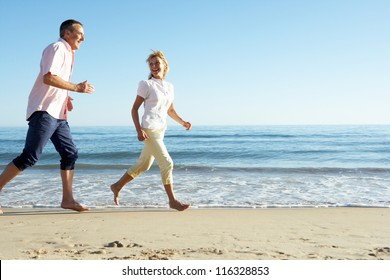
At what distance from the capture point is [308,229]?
386 centimetres

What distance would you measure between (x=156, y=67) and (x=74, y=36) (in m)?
0.94

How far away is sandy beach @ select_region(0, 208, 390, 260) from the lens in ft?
9.88

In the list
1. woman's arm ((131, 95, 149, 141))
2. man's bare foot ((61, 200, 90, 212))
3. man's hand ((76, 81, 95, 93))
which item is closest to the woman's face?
woman's arm ((131, 95, 149, 141))

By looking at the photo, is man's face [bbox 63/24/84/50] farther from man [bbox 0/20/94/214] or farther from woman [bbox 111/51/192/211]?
woman [bbox 111/51/192/211]

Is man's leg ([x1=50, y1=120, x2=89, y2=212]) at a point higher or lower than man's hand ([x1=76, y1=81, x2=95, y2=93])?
lower

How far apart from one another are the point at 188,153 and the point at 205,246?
14.7 m

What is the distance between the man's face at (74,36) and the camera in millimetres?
4445

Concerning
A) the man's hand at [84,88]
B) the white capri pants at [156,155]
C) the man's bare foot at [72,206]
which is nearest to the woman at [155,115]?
the white capri pants at [156,155]

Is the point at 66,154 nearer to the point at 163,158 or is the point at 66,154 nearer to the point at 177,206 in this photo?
the point at 163,158

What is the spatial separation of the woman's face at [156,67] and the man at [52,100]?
2.64 feet

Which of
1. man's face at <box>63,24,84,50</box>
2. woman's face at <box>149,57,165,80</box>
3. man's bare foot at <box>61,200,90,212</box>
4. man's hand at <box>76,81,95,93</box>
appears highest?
man's face at <box>63,24,84,50</box>

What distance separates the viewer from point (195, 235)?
360 centimetres
